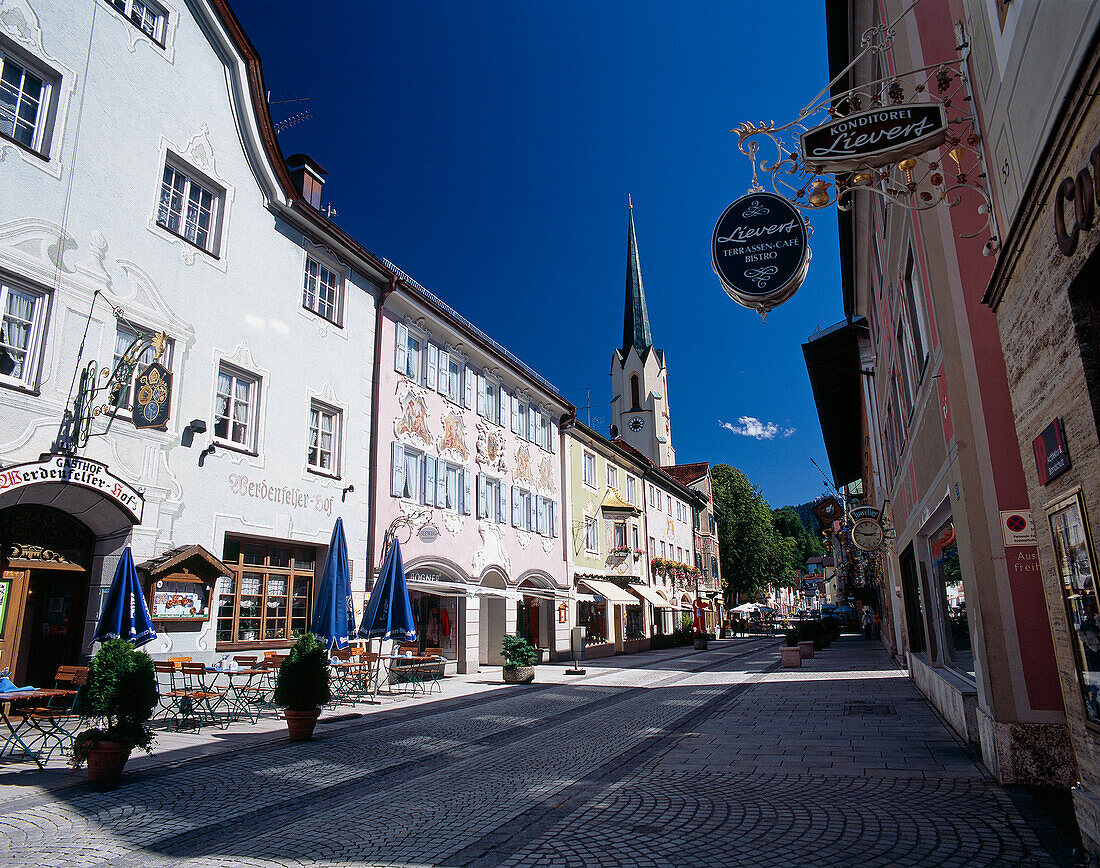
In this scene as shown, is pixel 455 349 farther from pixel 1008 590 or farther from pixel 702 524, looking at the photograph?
pixel 702 524

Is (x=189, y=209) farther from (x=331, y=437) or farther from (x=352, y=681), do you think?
(x=352, y=681)

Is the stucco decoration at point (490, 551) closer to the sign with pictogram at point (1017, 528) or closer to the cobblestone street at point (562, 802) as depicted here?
the cobblestone street at point (562, 802)

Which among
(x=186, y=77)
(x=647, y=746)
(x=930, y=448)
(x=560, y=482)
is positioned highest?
(x=186, y=77)

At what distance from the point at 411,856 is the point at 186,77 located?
14.3m

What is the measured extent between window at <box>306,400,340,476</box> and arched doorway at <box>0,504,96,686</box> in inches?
198

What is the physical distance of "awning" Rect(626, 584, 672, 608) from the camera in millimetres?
34000

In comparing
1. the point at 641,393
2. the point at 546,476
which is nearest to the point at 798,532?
the point at 641,393

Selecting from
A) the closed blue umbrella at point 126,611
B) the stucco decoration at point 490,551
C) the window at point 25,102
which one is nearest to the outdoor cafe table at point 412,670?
the stucco decoration at point 490,551

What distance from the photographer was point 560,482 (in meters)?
28.6

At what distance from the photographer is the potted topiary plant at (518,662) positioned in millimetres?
18344

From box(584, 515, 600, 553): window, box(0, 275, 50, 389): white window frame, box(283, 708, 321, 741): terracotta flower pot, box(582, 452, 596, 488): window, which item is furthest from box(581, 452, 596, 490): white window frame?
box(0, 275, 50, 389): white window frame

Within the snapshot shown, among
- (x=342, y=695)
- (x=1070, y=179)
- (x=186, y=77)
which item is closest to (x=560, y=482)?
(x=342, y=695)

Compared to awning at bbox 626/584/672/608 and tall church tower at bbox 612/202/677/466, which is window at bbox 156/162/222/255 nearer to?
awning at bbox 626/584/672/608

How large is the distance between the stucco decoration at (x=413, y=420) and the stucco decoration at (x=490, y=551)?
3.82m
